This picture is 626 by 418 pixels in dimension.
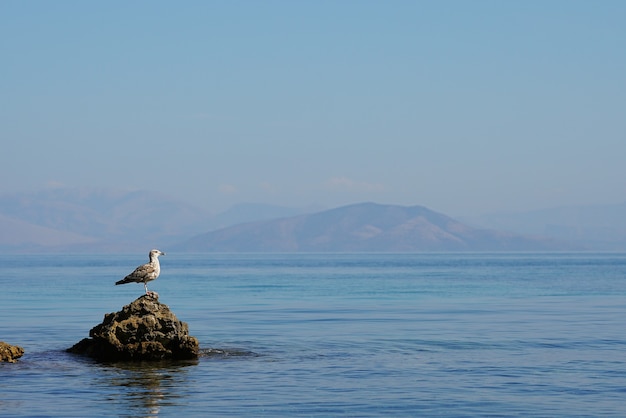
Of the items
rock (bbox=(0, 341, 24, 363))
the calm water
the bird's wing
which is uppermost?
the bird's wing

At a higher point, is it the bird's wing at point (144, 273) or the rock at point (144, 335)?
the bird's wing at point (144, 273)

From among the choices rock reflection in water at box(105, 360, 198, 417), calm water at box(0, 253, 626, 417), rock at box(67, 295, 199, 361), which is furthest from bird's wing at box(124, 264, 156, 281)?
calm water at box(0, 253, 626, 417)

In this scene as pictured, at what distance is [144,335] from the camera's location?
3228 centimetres

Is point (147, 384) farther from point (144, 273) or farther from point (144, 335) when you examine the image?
point (144, 273)

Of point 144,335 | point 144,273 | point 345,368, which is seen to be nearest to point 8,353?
point 144,335

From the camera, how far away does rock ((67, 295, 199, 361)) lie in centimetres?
3212

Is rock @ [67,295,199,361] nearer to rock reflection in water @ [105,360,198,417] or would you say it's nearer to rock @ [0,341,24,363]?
rock reflection in water @ [105,360,198,417]

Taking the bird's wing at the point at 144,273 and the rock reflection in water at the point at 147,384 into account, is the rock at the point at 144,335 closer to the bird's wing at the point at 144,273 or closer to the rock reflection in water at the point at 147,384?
the rock reflection in water at the point at 147,384

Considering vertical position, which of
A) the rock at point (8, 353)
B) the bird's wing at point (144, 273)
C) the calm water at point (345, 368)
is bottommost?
the calm water at point (345, 368)

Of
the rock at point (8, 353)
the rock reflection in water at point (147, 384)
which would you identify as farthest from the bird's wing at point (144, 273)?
the rock at point (8, 353)

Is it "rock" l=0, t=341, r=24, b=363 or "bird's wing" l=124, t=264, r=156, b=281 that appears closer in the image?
"rock" l=0, t=341, r=24, b=363

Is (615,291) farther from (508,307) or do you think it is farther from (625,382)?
(625,382)

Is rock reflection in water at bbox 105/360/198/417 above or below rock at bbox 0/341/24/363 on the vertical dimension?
below

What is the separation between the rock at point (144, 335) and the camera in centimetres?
3212
